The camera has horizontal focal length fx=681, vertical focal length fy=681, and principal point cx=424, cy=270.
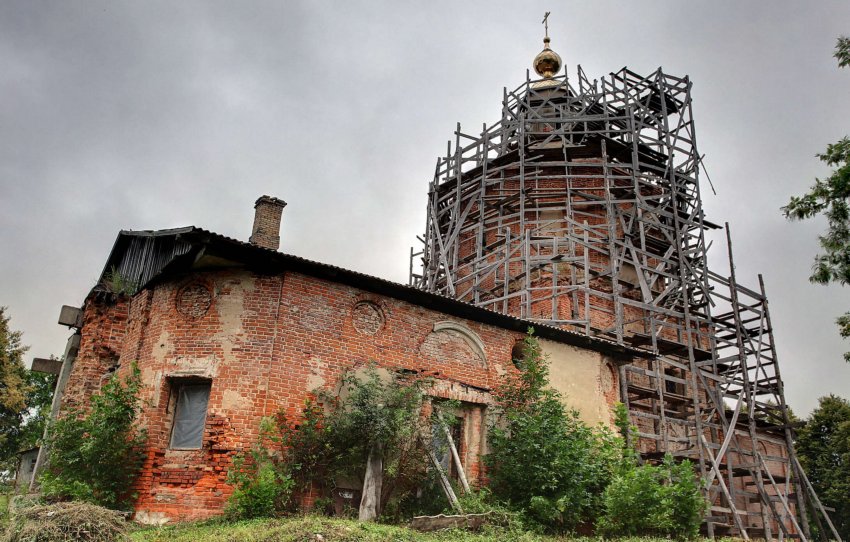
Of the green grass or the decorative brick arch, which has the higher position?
the decorative brick arch

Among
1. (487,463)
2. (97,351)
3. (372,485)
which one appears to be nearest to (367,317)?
(372,485)

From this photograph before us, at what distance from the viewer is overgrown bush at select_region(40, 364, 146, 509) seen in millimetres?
10547

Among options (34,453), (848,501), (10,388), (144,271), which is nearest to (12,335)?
(10,388)

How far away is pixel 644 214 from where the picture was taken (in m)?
20.9

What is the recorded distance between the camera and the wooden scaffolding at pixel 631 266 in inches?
709

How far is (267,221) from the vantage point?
14281 millimetres

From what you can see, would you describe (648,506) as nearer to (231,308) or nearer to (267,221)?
(231,308)

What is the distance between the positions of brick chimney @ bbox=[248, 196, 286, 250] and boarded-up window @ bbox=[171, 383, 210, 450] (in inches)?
144

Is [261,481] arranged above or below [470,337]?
below

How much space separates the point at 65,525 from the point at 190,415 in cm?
309

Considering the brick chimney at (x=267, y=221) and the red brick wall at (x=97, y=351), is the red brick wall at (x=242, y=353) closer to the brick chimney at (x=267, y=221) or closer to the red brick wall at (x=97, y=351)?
the red brick wall at (x=97, y=351)

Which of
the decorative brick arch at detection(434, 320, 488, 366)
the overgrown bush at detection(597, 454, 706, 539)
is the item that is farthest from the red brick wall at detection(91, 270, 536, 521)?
the overgrown bush at detection(597, 454, 706, 539)

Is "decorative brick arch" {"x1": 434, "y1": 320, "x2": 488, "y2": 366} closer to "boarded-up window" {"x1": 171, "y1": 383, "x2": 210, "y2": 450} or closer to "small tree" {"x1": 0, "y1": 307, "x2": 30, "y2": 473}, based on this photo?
"boarded-up window" {"x1": 171, "y1": 383, "x2": 210, "y2": 450}

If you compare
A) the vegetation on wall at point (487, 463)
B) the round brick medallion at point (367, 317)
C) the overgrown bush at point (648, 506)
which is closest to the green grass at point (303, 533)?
the vegetation on wall at point (487, 463)
